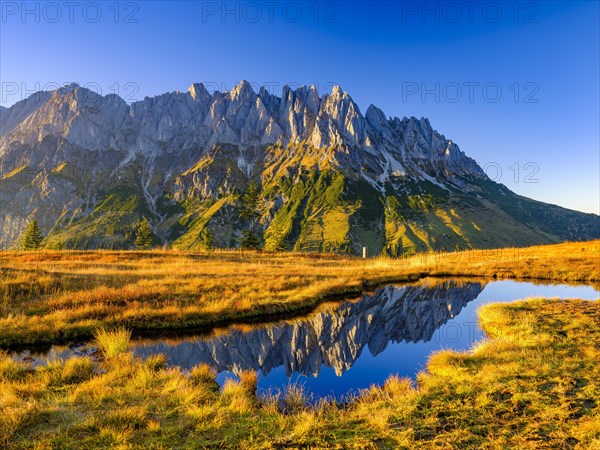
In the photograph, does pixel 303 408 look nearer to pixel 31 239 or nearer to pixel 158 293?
pixel 158 293

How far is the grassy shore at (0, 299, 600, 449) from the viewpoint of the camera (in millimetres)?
7152

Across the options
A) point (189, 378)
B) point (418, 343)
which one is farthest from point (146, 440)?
point (418, 343)

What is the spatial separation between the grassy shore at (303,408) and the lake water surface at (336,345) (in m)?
1.58

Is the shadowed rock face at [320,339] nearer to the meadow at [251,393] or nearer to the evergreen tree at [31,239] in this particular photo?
the meadow at [251,393]

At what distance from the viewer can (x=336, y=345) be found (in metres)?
16.3

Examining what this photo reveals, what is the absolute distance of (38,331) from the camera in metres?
15.2

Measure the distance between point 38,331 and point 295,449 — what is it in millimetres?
14715

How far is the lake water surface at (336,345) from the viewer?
12.9 m

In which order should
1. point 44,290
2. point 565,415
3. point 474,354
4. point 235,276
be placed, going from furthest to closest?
point 235,276, point 44,290, point 474,354, point 565,415

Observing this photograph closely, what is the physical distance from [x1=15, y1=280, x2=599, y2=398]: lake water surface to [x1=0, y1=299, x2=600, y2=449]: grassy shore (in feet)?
5.18

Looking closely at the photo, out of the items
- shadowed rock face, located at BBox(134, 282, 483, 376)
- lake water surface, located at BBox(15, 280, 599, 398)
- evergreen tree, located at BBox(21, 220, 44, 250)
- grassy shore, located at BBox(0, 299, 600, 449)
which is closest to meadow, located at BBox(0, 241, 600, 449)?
grassy shore, located at BBox(0, 299, 600, 449)

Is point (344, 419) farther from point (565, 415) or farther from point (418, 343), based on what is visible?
point (418, 343)

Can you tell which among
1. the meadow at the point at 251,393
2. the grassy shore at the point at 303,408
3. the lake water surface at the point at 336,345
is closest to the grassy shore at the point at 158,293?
the meadow at the point at 251,393

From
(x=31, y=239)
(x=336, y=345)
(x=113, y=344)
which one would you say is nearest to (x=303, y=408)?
(x=336, y=345)
